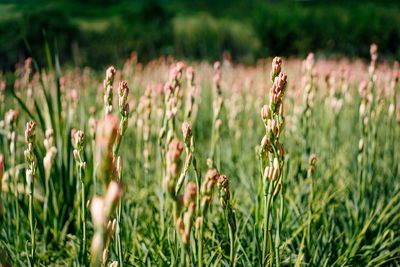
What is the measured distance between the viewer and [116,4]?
17547 mm

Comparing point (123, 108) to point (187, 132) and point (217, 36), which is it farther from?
point (217, 36)

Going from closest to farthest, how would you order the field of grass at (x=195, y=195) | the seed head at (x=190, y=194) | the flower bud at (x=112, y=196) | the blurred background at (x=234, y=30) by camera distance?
the flower bud at (x=112, y=196) → the seed head at (x=190, y=194) → the field of grass at (x=195, y=195) → the blurred background at (x=234, y=30)

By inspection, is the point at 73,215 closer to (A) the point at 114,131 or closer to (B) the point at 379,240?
(B) the point at 379,240

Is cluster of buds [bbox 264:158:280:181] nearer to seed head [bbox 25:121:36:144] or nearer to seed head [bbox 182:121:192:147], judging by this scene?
seed head [bbox 182:121:192:147]

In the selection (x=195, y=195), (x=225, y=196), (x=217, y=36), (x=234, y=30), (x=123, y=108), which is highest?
(x=123, y=108)

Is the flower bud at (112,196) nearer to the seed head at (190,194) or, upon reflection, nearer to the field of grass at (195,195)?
the field of grass at (195,195)

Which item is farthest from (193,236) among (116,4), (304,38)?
(116,4)

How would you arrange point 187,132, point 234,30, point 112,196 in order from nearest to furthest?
point 112,196
point 187,132
point 234,30

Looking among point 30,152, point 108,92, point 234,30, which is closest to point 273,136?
point 108,92

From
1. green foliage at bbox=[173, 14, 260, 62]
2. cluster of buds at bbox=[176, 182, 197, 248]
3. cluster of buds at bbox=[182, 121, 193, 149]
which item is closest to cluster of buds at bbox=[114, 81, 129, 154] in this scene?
cluster of buds at bbox=[182, 121, 193, 149]

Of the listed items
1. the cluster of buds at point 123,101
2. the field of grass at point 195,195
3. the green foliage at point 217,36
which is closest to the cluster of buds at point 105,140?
the field of grass at point 195,195

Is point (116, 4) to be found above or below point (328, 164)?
above

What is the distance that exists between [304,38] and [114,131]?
16349 mm

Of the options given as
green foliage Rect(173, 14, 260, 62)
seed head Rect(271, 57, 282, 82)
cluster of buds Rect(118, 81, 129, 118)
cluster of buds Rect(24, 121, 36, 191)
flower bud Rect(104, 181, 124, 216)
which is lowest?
green foliage Rect(173, 14, 260, 62)
